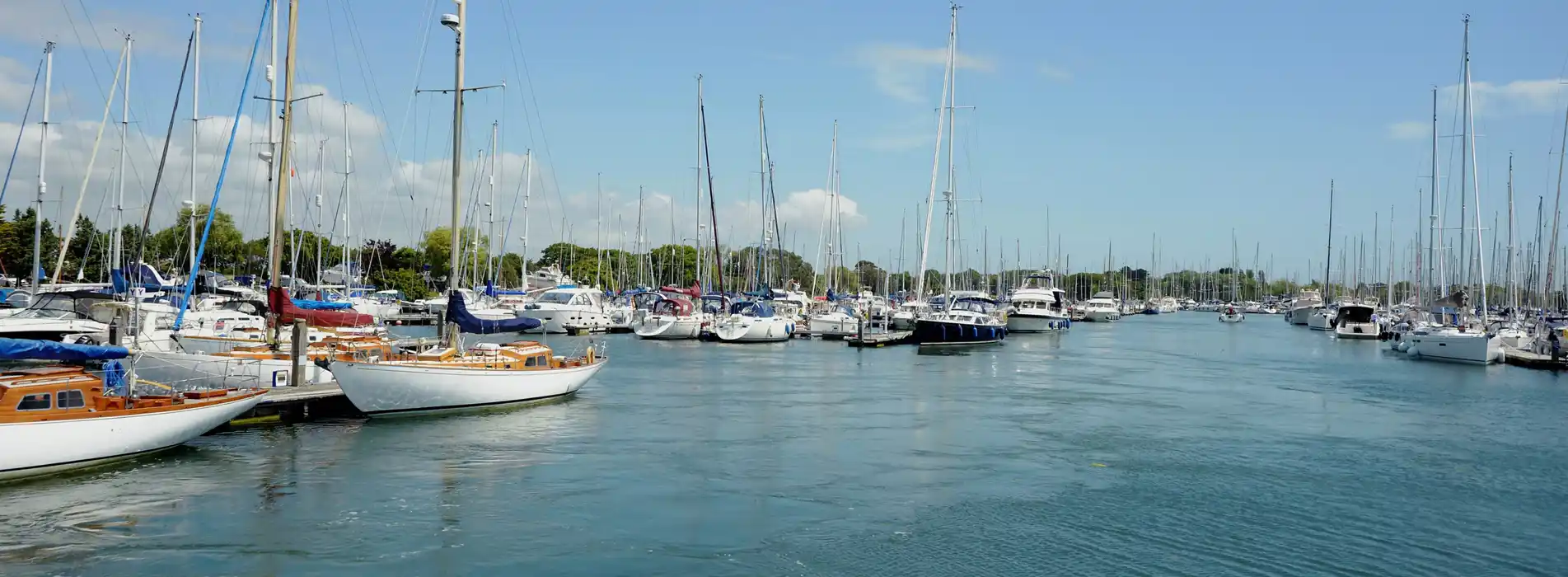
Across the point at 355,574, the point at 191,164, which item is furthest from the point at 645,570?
the point at 191,164

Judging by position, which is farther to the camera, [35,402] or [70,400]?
[70,400]

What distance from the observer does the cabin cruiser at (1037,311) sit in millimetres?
96438

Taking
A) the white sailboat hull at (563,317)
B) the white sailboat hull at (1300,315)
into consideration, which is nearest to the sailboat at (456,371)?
the white sailboat hull at (563,317)

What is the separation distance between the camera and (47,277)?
8606cm

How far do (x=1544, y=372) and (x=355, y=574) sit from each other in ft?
199

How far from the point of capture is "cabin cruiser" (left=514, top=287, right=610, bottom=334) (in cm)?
8256

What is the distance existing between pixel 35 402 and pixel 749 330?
180ft

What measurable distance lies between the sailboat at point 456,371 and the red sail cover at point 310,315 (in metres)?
2.79

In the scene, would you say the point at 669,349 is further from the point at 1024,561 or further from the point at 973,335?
the point at 1024,561

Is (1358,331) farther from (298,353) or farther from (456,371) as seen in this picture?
(298,353)

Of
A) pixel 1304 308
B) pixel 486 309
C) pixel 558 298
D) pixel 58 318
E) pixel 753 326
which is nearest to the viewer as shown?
pixel 58 318

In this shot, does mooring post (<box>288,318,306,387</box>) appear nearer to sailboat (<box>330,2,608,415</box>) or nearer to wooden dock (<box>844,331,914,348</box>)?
sailboat (<box>330,2,608,415</box>)

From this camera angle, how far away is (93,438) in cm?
Answer: 2206

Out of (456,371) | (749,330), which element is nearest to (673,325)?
(749,330)
